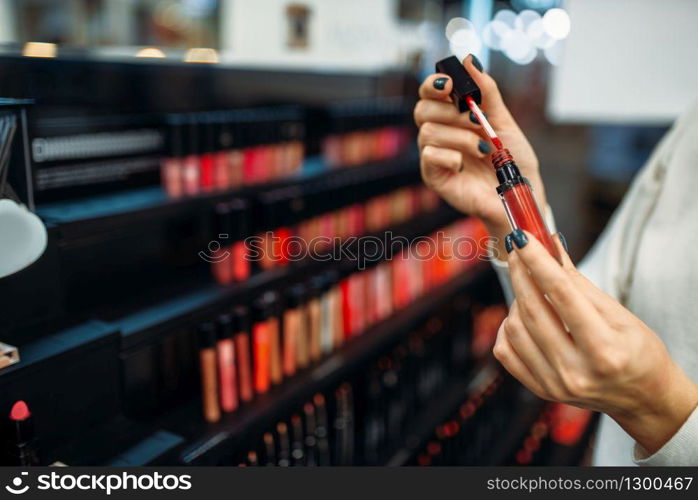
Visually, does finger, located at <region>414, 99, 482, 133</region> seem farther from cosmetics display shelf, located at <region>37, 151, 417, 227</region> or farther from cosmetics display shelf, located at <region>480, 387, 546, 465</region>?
cosmetics display shelf, located at <region>480, 387, 546, 465</region>

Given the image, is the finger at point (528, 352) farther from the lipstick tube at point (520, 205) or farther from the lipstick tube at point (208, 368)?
the lipstick tube at point (208, 368)

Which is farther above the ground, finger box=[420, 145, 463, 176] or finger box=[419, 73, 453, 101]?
finger box=[419, 73, 453, 101]

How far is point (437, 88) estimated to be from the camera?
56 cm

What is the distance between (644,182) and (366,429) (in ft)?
2.47

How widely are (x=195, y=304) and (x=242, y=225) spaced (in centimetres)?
17

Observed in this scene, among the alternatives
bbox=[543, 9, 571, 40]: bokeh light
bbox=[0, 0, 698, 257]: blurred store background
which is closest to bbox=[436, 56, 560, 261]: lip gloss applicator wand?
bbox=[0, 0, 698, 257]: blurred store background

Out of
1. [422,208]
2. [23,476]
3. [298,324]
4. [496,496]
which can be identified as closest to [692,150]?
[496,496]

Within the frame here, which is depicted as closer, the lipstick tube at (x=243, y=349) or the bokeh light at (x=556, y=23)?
the lipstick tube at (x=243, y=349)

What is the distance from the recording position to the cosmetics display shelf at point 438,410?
1247 millimetres

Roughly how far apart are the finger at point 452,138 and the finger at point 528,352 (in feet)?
0.72

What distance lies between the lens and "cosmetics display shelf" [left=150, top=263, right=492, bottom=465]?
770 mm

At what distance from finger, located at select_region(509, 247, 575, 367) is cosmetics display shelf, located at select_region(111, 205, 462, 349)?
1.64 feet

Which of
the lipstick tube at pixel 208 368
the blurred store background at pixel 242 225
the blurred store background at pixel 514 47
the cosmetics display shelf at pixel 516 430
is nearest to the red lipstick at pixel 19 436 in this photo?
the blurred store background at pixel 242 225

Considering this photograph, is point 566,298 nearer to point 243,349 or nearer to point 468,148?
point 468,148
